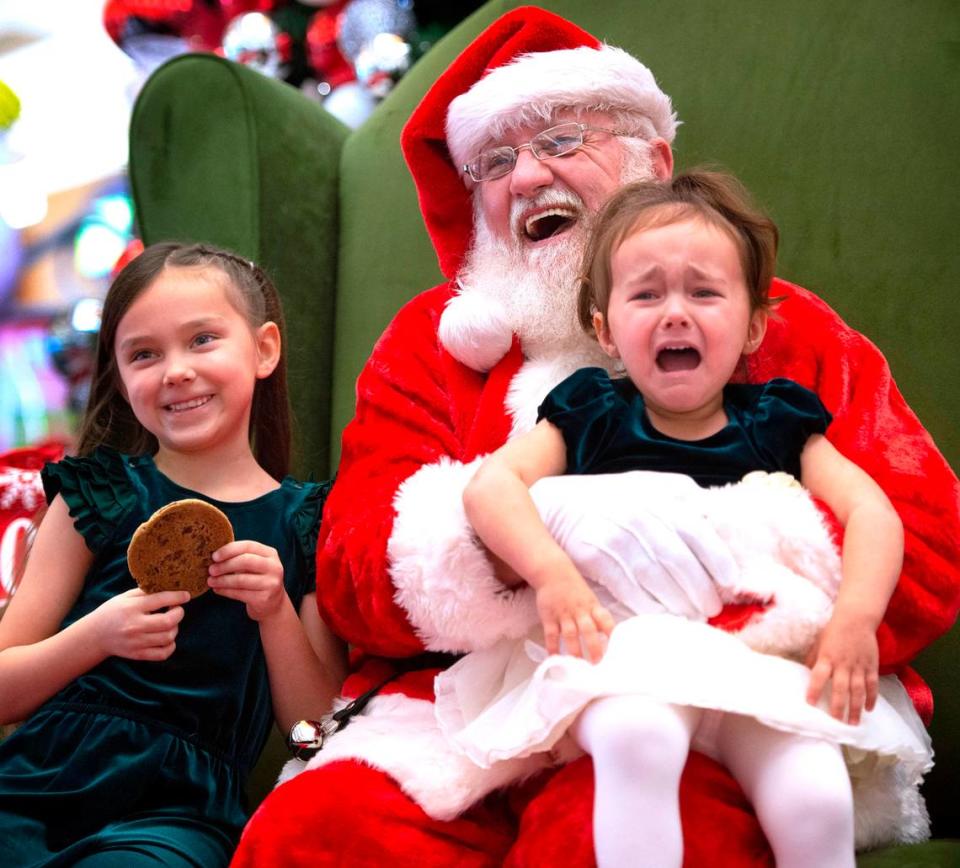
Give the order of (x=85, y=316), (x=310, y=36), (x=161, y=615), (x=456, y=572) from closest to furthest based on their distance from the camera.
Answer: (x=456, y=572) < (x=161, y=615) < (x=85, y=316) < (x=310, y=36)

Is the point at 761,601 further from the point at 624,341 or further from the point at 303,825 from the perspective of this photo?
the point at 303,825

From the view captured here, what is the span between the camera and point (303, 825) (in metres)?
1.13

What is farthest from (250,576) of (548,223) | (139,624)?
(548,223)

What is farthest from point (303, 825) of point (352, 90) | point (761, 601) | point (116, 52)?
point (116, 52)

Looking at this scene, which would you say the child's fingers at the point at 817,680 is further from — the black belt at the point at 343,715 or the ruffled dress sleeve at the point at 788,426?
the black belt at the point at 343,715

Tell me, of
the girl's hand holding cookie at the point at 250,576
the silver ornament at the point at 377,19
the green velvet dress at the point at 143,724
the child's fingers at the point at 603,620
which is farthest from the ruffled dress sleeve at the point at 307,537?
the silver ornament at the point at 377,19

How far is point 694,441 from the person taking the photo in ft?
4.10

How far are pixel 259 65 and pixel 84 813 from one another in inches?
99.1

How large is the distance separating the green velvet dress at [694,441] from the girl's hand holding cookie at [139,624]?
0.49 meters

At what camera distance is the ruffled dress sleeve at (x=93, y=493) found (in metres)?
1.44

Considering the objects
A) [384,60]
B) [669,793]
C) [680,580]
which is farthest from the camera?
[384,60]

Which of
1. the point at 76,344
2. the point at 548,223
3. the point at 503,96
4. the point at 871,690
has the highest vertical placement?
the point at 503,96

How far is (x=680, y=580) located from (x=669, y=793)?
0.73 ft

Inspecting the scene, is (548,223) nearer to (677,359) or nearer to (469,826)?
(677,359)
